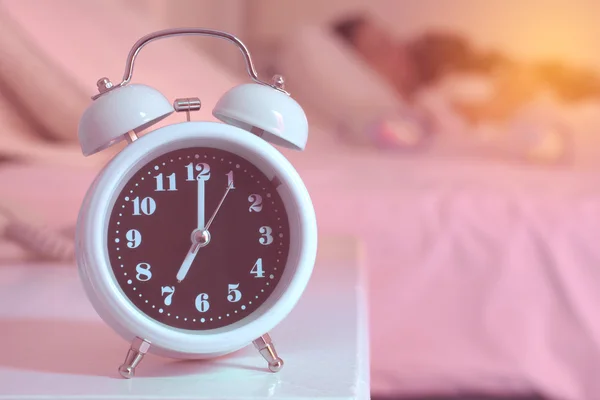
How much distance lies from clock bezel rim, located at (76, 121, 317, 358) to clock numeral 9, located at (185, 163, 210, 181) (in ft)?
0.05

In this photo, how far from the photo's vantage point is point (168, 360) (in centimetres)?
60

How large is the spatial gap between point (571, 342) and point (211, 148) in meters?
0.79

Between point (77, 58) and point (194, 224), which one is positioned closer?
point (194, 224)

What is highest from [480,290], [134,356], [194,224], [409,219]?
[409,219]

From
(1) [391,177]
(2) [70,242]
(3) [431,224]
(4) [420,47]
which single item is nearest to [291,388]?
(2) [70,242]

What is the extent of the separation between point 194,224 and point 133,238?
0.15 feet

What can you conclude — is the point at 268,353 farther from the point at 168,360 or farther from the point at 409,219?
the point at 409,219

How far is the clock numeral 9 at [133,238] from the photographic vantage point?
572 mm

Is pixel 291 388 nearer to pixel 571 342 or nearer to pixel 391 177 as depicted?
pixel 571 342

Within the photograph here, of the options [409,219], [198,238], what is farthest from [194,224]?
[409,219]

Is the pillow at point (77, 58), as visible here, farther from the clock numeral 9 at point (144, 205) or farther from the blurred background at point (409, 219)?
the clock numeral 9 at point (144, 205)

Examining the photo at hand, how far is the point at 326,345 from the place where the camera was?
24.0 inches

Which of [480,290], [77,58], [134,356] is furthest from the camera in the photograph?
[77,58]

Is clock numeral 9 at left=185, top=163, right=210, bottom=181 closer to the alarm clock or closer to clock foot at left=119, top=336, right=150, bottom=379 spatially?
the alarm clock
